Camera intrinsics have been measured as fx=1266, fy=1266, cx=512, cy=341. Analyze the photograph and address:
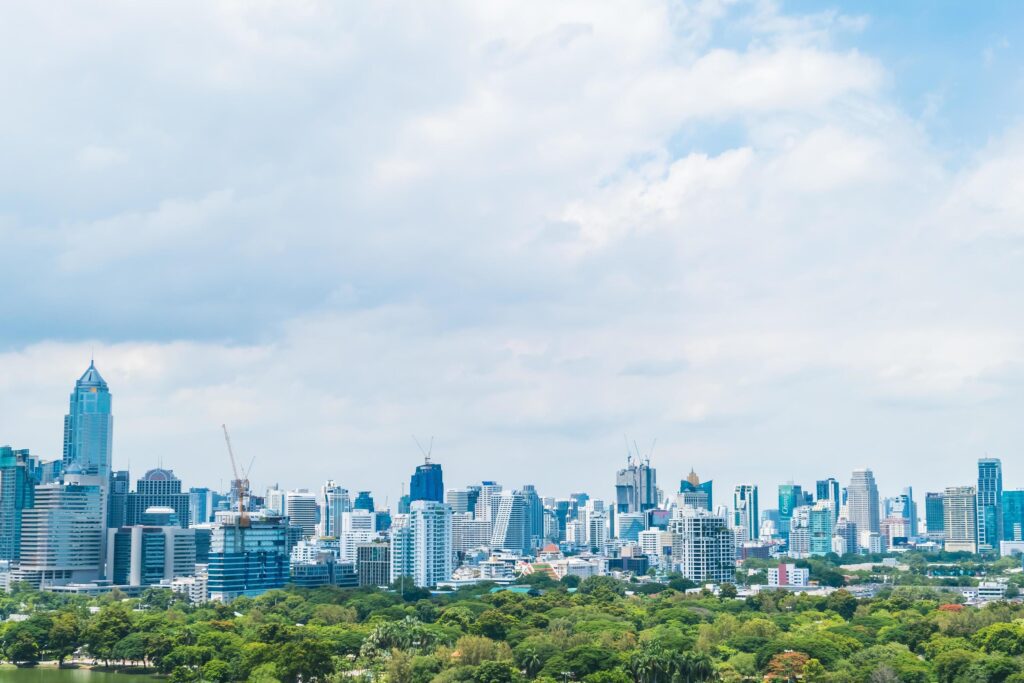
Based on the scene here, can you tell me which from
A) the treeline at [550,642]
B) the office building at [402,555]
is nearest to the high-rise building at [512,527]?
the office building at [402,555]

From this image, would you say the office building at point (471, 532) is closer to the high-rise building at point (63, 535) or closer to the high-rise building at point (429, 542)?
the high-rise building at point (63, 535)

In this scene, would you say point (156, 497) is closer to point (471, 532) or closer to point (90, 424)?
point (90, 424)

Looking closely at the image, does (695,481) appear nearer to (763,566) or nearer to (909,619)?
(763,566)

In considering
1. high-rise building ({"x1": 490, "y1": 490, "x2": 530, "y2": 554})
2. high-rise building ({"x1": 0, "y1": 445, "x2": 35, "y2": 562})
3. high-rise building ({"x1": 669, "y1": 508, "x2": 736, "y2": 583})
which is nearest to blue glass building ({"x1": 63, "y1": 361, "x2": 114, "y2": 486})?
high-rise building ({"x1": 0, "y1": 445, "x2": 35, "y2": 562})

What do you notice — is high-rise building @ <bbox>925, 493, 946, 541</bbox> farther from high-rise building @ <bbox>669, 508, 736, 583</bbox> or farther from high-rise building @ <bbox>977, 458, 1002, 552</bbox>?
high-rise building @ <bbox>669, 508, 736, 583</bbox>

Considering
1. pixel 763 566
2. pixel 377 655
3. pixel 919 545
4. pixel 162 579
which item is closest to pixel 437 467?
pixel 763 566

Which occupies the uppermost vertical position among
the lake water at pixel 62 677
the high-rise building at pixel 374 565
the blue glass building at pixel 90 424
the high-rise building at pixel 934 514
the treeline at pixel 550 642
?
the blue glass building at pixel 90 424

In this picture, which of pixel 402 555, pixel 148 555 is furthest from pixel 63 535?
pixel 402 555
